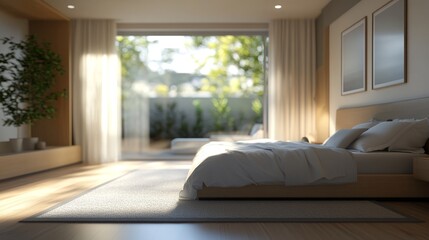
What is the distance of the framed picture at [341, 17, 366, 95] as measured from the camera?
5.43 m

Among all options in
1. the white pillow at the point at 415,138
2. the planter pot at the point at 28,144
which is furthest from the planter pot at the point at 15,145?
the white pillow at the point at 415,138

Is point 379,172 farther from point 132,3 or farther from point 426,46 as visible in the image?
point 132,3

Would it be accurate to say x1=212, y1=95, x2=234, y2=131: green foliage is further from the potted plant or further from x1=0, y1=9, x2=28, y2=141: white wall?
x1=0, y1=9, x2=28, y2=141: white wall

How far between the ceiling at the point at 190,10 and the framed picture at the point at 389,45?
1819 mm

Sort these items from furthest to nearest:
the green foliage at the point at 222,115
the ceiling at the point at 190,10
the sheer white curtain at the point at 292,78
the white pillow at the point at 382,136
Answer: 1. the green foliage at the point at 222,115
2. the sheer white curtain at the point at 292,78
3. the ceiling at the point at 190,10
4. the white pillow at the point at 382,136

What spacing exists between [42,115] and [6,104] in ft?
2.06

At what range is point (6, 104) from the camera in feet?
19.8

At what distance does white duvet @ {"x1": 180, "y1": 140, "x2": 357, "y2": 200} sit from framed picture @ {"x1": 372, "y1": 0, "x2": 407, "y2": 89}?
1.32 metres

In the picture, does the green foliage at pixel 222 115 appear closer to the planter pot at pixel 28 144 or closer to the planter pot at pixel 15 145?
the planter pot at pixel 28 144

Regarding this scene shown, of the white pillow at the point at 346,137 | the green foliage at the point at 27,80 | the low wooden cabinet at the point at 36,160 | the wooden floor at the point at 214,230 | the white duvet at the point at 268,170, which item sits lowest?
the wooden floor at the point at 214,230

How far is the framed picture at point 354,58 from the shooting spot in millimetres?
5430

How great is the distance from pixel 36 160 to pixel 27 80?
1.22m

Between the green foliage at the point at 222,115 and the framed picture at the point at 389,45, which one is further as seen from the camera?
the green foliage at the point at 222,115

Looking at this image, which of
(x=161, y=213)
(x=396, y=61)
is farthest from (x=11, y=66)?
(x=396, y=61)
